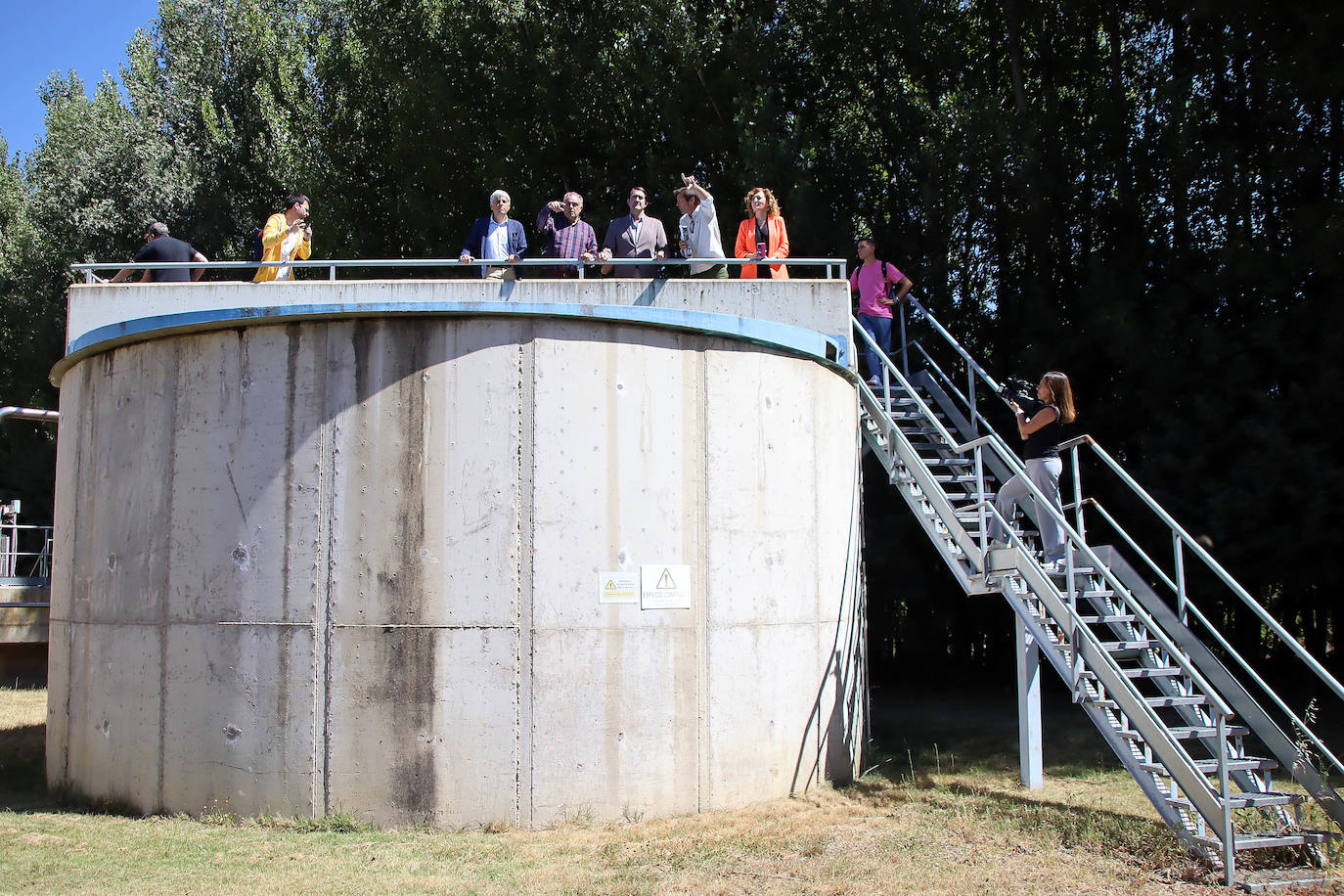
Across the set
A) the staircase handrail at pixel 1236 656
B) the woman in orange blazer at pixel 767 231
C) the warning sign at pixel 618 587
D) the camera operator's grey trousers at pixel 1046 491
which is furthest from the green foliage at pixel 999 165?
the warning sign at pixel 618 587

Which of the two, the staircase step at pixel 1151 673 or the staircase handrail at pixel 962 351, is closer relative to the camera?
the staircase step at pixel 1151 673

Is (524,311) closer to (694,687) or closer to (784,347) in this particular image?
(784,347)

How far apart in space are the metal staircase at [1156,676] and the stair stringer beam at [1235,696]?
0.04 ft

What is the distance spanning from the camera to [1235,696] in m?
7.91

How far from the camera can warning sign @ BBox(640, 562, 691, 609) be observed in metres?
8.53

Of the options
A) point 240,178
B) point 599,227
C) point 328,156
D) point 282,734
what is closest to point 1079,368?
point 599,227

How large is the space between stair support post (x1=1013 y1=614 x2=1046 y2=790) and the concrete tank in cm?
192

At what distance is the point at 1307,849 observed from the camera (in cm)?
689

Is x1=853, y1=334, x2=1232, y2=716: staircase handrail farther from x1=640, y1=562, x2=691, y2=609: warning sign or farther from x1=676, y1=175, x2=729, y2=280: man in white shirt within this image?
x1=640, y1=562, x2=691, y2=609: warning sign

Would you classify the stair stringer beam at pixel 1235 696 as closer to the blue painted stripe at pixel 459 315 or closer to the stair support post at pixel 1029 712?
the stair support post at pixel 1029 712

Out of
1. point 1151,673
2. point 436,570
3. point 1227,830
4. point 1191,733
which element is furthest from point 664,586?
point 1227,830

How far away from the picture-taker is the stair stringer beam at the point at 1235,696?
279 inches

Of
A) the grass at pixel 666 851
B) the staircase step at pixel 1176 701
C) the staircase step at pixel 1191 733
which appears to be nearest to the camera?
the grass at pixel 666 851

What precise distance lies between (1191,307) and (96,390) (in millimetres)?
11890
